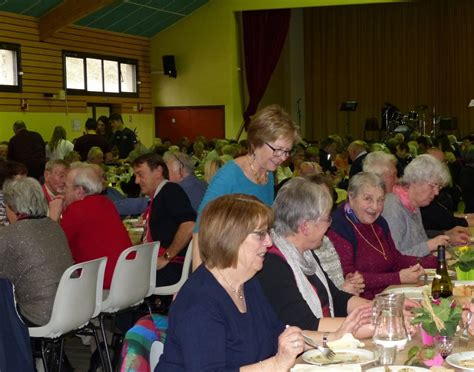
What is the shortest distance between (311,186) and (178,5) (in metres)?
14.7

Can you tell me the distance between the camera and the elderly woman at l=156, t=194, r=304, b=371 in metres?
2.38

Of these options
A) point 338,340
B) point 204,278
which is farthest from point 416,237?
point 204,278

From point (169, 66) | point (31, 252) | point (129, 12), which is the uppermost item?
point (129, 12)

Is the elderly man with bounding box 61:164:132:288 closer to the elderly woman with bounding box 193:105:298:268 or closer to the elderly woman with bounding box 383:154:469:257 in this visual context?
the elderly woman with bounding box 193:105:298:268

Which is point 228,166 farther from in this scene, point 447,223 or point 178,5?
point 178,5

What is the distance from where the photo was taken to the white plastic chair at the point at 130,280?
5.06 metres

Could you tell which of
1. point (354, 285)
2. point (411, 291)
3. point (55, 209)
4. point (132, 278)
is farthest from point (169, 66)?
point (411, 291)

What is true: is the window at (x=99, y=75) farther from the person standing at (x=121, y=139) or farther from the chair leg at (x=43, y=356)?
the chair leg at (x=43, y=356)

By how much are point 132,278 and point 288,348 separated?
2895 millimetres

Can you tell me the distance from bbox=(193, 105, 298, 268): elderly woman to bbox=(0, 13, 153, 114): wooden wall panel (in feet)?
33.7

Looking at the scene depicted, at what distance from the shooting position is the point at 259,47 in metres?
18.7

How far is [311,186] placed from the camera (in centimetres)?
331

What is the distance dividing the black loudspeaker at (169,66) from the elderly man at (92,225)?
12901mm

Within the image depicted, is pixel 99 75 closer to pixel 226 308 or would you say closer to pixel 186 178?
pixel 186 178
